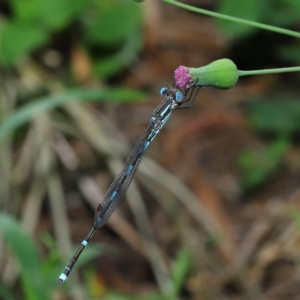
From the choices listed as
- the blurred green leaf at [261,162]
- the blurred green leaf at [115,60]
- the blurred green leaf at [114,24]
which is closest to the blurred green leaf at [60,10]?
the blurred green leaf at [114,24]

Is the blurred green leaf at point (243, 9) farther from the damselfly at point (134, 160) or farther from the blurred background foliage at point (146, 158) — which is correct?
the damselfly at point (134, 160)

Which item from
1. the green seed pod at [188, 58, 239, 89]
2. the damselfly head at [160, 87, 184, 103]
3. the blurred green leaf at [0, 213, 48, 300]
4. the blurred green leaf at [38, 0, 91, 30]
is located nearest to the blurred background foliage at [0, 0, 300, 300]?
the blurred green leaf at [38, 0, 91, 30]

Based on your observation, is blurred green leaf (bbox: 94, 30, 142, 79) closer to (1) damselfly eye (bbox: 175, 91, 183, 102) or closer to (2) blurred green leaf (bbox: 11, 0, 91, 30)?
(2) blurred green leaf (bbox: 11, 0, 91, 30)

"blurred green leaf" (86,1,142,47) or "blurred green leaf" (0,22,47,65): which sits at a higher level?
"blurred green leaf" (86,1,142,47)

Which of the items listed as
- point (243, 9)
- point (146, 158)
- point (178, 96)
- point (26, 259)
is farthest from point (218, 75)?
point (146, 158)

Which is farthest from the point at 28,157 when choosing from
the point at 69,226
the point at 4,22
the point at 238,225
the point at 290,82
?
the point at 290,82

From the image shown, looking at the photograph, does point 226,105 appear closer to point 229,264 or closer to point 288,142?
point 288,142

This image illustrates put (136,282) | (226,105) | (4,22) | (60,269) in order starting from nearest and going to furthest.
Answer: (60,269) → (136,282) → (4,22) → (226,105)
